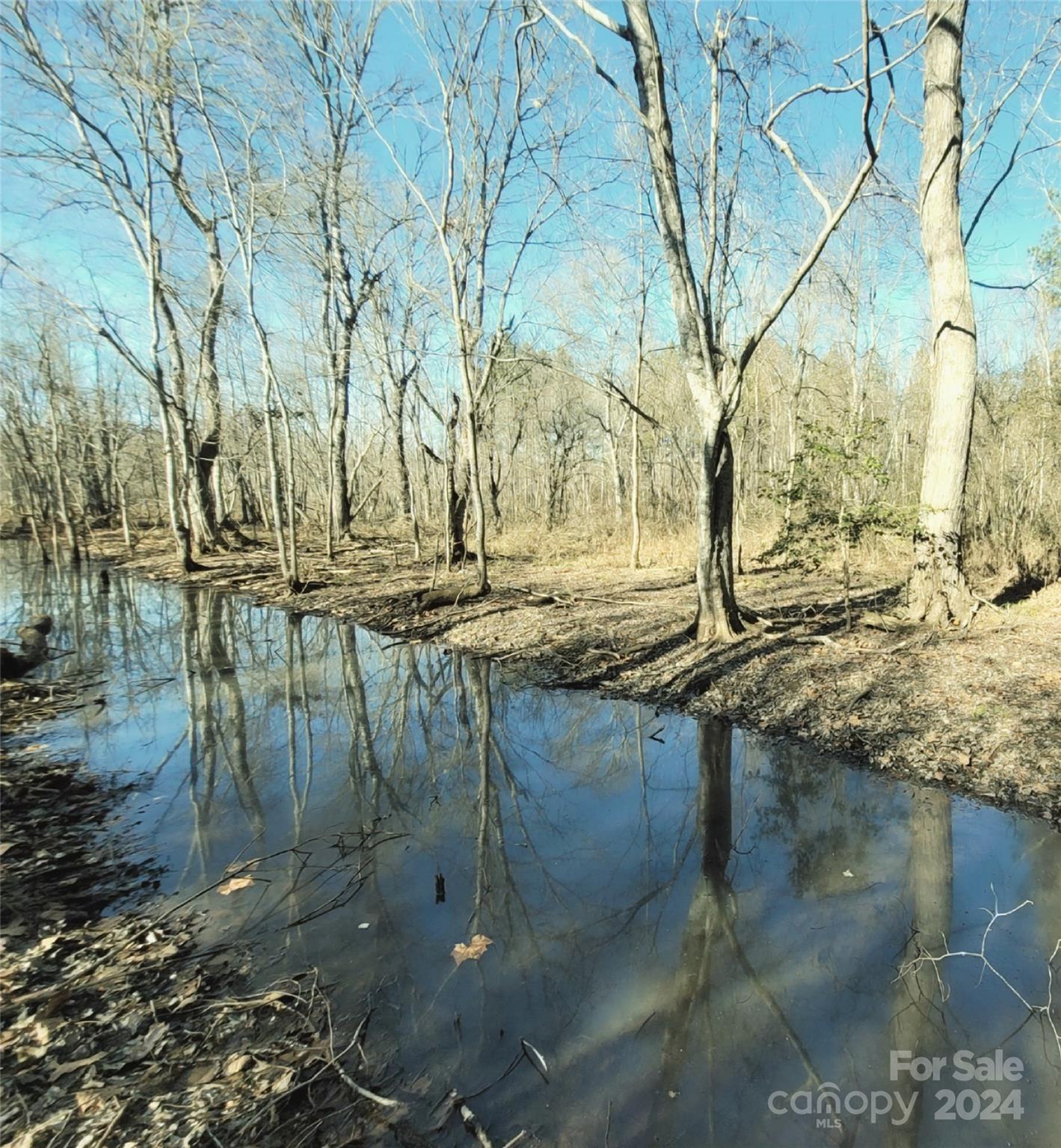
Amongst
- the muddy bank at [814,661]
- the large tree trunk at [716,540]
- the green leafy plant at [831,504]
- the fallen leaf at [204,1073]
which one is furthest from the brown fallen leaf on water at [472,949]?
the green leafy plant at [831,504]

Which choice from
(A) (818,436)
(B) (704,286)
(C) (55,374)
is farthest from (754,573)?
(C) (55,374)

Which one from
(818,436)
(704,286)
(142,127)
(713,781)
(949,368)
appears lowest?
(713,781)

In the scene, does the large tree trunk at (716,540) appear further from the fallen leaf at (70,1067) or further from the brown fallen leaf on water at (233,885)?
the fallen leaf at (70,1067)

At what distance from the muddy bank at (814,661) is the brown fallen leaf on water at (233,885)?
4.25m

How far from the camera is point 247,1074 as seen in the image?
2404mm

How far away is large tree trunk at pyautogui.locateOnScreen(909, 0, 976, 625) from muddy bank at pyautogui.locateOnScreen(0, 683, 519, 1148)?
26.6ft

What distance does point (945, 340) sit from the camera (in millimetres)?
8539

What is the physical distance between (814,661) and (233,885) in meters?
5.81

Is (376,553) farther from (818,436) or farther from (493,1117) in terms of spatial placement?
(493,1117)

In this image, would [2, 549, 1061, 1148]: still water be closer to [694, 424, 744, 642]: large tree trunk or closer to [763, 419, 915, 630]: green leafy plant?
[694, 424, 744, 642]: large tree trunk

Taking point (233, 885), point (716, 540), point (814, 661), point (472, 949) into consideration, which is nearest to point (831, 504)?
point (716, 540)

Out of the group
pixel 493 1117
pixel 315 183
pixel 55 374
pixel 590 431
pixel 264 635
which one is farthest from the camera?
pixel 590 431

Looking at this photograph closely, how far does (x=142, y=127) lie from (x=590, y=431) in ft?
81.3

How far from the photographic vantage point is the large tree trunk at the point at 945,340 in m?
8.21
